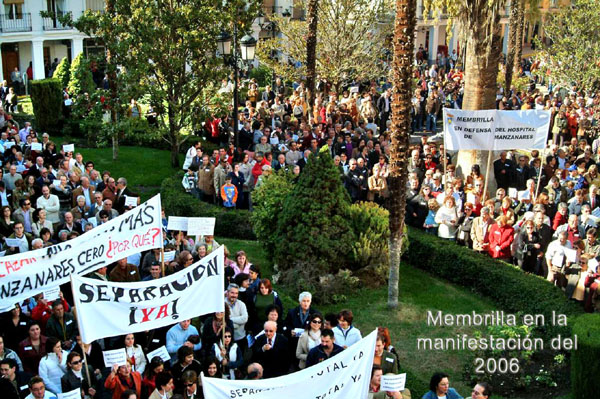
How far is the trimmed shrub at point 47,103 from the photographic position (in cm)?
2866

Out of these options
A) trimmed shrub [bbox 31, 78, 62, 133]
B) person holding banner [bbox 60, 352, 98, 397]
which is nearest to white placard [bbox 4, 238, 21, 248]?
person holding banner [bbox 60, 352, 98, 397]

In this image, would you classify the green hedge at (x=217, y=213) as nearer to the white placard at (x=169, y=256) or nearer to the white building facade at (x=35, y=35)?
the white placard at (x=169, y=256)

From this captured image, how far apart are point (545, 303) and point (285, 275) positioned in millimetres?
4852

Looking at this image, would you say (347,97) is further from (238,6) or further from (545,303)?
(545,303)

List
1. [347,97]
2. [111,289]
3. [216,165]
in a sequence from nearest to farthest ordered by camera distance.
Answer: [111,289]
[216,165]
[347,97]

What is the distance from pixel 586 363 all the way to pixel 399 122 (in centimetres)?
554

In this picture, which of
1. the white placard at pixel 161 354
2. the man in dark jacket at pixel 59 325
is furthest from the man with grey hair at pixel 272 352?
the man in dark jacket at pixel 59 325

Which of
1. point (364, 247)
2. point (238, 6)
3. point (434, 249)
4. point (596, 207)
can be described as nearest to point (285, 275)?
point (364, 247)

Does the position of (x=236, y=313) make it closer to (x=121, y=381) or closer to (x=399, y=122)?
(x=121, y=381)

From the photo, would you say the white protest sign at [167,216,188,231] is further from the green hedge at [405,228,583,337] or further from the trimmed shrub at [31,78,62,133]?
the trimmed shrub at [31,78,62,133]

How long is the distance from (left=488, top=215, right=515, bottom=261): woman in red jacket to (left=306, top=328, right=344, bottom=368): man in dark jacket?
6.06 meters

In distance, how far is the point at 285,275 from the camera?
51.5 feet

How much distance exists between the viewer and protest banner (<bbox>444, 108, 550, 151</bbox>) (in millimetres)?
18016

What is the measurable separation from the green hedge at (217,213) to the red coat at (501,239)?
5.47 meters
